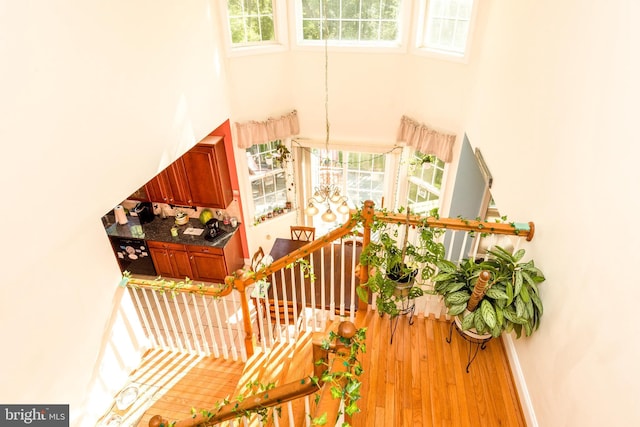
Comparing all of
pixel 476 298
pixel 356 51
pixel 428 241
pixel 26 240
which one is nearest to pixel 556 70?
pixel 428 241

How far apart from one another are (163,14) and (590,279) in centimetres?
426

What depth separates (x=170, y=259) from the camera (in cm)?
651

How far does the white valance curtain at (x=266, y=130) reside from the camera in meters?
5.79

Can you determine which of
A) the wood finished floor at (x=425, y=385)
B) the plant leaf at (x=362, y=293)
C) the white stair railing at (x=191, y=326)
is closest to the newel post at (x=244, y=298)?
the white stair railing at (x=191, y=326)

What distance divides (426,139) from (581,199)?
3369 millimetres

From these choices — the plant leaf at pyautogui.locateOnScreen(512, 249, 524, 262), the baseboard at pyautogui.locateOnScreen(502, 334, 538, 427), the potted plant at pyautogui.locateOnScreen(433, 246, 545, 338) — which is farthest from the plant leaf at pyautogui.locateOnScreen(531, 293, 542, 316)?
the baseboard at pyautogui.locateOnScreen(502, 334, 538, 427)

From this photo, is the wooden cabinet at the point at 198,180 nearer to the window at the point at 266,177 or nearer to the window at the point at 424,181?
the window at the point at 266,177

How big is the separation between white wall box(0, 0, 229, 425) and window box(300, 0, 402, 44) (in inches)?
86.0

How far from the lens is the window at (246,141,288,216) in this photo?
639 centimetres

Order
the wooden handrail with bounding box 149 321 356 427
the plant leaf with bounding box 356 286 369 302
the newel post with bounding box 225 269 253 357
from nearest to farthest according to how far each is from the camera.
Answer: the wooden handrail with bounding box 149 321 356 427 → the plant leaf with bounding box 356 286 369 302 → the newel post with bounding box 225 269 253 357

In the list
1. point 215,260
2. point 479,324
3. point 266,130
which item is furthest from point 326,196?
point 479,324

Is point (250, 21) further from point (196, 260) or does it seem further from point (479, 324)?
point (479, 324)

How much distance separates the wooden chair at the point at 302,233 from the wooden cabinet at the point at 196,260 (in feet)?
3.26

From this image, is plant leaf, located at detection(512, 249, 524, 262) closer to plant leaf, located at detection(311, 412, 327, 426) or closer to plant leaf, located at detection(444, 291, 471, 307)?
plant leaf, located at detection(444, 291, 471, 307)
